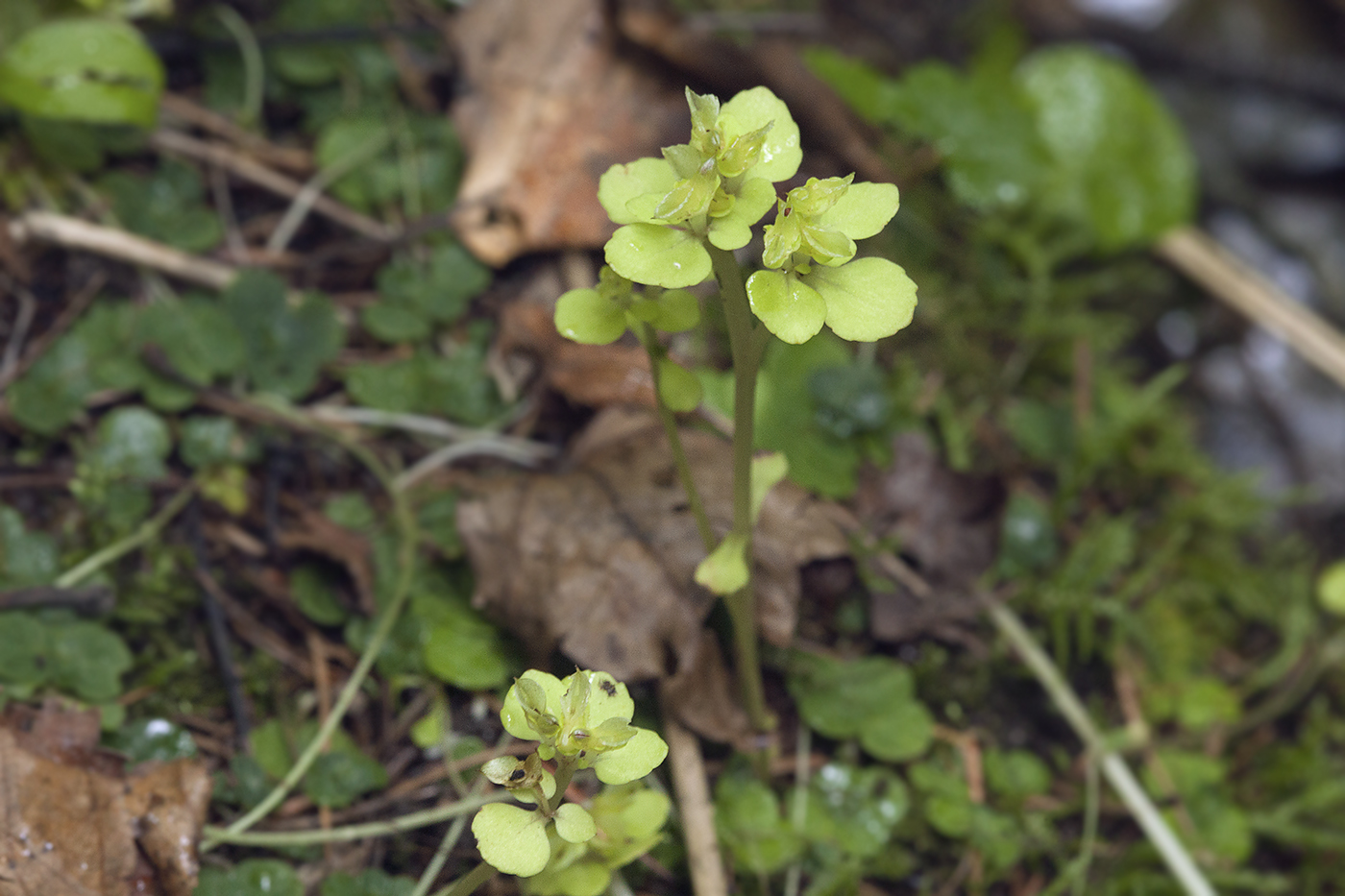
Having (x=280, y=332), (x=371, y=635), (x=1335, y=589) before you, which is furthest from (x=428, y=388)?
(x=1335, y=589)

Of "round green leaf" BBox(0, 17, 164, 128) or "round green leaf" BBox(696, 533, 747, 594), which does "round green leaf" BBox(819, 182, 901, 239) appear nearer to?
"round green leaf" BBox(696, 533, 747, 594)

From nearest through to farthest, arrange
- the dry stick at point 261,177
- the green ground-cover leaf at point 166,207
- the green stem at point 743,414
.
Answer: the green stem at point 743,414
the green ground-cover leaf at point 166,207
the dry stick at point 261,177

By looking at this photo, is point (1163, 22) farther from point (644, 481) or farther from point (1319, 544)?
point (644, 481)

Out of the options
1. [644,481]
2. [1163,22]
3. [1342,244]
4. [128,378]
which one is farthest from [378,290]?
[1342,244]

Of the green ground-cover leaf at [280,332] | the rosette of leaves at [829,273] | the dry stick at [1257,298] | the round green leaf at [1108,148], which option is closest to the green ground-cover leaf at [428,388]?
the green ground-cover leaf at [280,332]

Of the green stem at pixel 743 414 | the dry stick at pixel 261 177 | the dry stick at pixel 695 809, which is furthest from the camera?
the dry stick at pixel 261 177

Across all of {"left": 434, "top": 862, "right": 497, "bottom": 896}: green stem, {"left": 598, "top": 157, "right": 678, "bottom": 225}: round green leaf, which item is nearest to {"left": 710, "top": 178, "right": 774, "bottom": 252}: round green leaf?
{"left": 598, "top": 157, "right": 678, "bottom": 225}: round green leaf

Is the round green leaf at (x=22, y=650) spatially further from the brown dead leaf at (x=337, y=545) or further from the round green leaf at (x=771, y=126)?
the round green leaf at (x=771, y=126)
